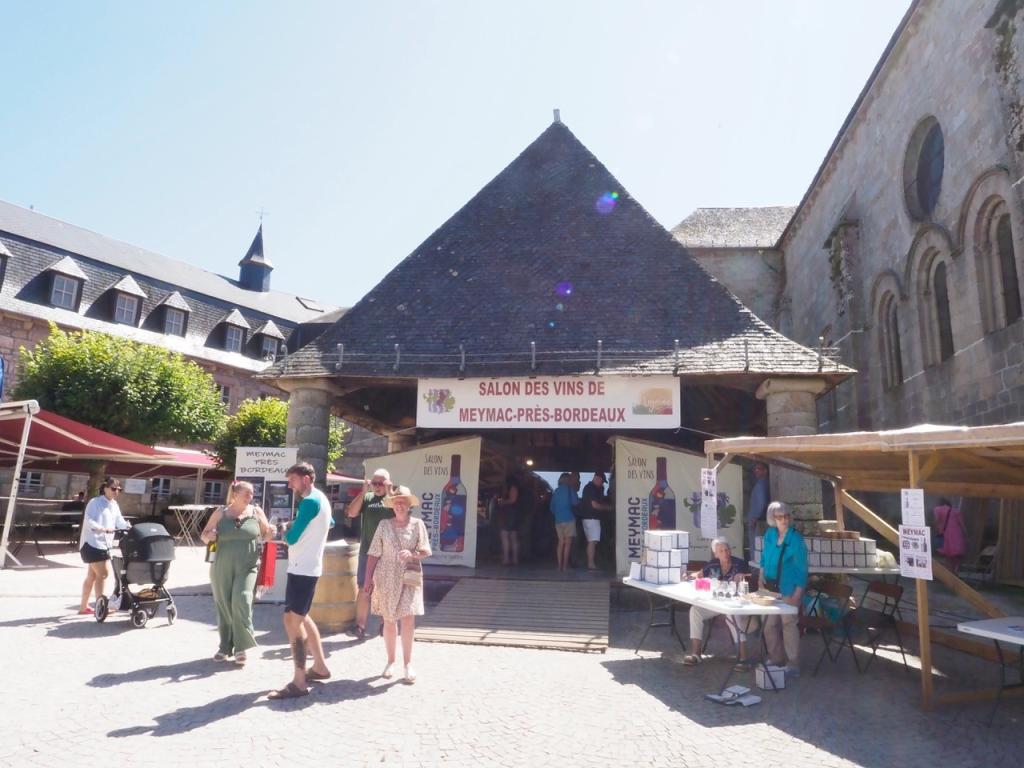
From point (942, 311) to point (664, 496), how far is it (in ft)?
26.4

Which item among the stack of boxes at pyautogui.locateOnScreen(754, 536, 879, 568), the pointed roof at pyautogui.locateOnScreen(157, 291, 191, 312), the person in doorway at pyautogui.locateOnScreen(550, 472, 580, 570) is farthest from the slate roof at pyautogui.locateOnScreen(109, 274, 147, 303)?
the stack of boxes at pyautogui.locateOnScreen(754, 536, 879, 568)

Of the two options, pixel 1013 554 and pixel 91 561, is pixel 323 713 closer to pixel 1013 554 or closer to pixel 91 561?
pixel 91 561

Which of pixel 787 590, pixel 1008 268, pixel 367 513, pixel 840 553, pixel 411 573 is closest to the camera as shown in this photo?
pixel 411 573

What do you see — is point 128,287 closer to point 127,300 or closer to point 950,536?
point 127,300

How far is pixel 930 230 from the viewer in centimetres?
1382

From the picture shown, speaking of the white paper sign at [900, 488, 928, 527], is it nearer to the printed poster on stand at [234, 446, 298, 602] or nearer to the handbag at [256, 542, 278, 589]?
the handbag at [256, 542, 278, 589]

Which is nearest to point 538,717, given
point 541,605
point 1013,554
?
point 541,605

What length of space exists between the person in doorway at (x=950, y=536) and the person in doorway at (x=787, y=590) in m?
7.57

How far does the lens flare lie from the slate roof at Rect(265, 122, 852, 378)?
0.03 m

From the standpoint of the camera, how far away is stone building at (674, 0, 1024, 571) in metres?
11.3

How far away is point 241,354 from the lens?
3247cm

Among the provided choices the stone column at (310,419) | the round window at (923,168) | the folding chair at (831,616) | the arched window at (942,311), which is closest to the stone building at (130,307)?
the stone column at (310,419)

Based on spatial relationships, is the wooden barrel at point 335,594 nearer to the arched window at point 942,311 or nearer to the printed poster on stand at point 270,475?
the printed poster on stand at point 270,475

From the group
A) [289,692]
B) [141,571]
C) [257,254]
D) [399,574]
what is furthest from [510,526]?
[257,254]
